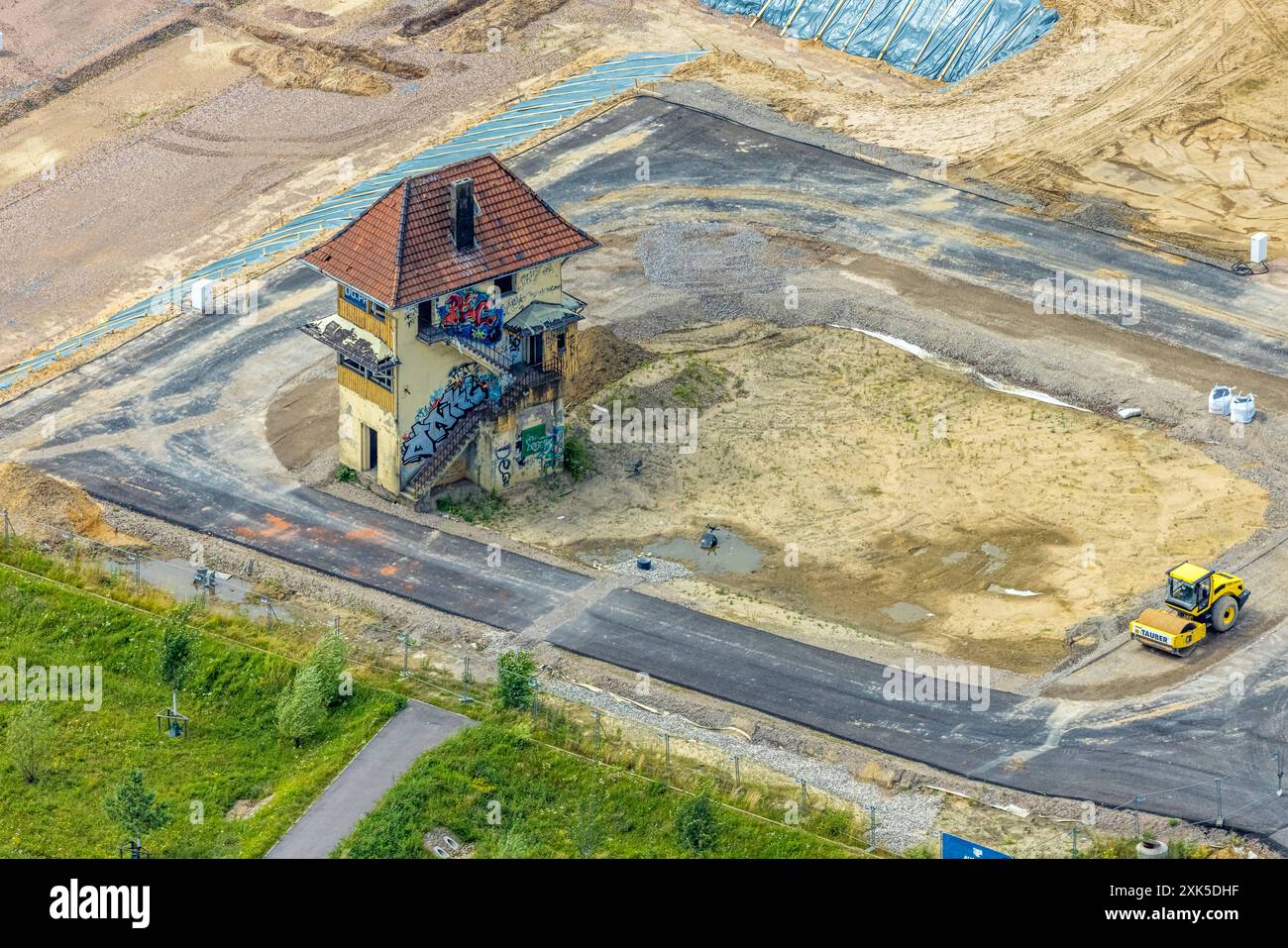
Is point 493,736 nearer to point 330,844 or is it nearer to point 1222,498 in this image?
point 330,844

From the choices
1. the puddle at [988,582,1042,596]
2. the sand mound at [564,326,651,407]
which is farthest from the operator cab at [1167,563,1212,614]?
the sand mound at [564,326,651,407]

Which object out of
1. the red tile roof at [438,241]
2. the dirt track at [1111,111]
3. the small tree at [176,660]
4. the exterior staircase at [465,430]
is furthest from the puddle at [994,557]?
the small tree at [176,660]

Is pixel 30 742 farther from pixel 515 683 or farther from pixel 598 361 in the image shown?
pixel 598 361

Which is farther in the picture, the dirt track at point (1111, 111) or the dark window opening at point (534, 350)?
the dirt track at point (1111, 111)

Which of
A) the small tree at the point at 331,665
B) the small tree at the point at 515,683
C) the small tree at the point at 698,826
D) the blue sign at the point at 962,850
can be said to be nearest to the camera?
the blue sign at the point at 962,850

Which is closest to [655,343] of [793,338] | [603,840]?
[793,338]

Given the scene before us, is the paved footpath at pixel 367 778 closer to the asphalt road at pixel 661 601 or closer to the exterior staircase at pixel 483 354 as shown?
the asphalt road at pixel 661 601

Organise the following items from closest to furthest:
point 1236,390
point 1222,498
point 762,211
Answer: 1. point 1222,498
2. point 1236,390
3. point 762,211

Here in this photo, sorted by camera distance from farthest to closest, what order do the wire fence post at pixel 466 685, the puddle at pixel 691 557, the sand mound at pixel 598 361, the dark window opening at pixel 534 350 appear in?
the sand mound at pixel 598 361 → the dark window opening at pixel 534 350 → the puddle at pixel 691 557 → the wire fence post at pixel 466 685
